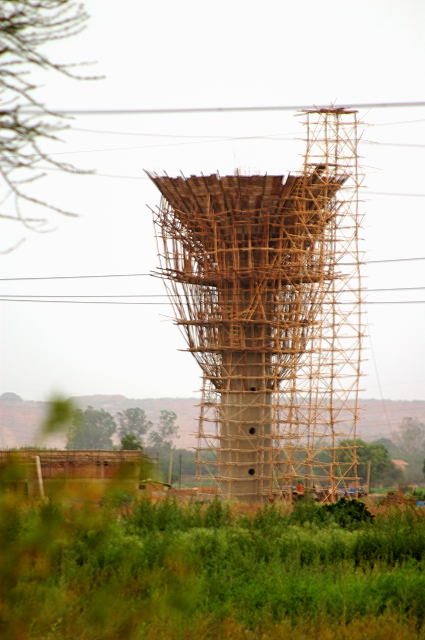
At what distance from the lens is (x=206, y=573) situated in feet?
49.3

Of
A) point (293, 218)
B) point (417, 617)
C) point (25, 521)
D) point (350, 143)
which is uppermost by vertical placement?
point (350, 143)

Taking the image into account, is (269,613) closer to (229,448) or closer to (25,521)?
(25,521)

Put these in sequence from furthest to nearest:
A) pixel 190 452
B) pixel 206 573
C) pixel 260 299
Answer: pixel 190 452 < pixel 260 299 < pixel 206 573

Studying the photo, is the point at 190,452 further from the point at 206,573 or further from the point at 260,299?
the point at 206,573

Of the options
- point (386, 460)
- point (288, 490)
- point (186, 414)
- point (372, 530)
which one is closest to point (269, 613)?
point (372, 530)

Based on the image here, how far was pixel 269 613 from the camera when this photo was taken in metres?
13.0

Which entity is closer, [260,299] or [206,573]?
[206,573]

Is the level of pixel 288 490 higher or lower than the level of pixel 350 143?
lower

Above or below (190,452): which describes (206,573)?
below

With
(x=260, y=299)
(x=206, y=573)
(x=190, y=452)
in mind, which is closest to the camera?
(x=206, y=573)

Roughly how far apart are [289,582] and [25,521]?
31.1 ft

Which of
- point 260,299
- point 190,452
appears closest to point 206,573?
point 260,299

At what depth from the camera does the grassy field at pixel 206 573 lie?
14.5ft

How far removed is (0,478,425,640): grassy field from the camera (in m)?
4.41
